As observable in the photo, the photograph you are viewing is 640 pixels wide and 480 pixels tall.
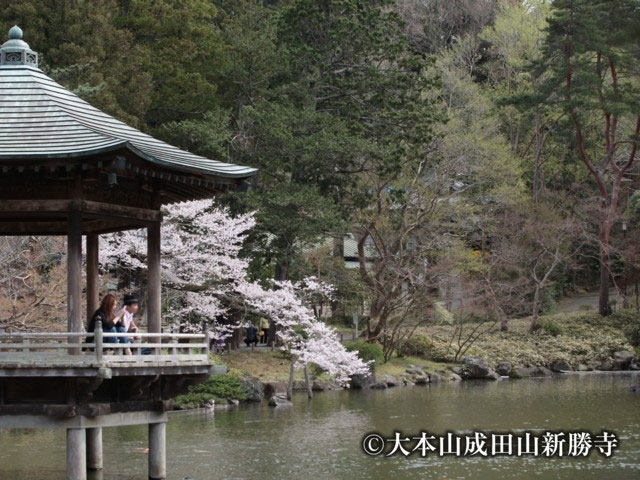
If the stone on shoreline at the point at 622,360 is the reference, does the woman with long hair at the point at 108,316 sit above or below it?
above

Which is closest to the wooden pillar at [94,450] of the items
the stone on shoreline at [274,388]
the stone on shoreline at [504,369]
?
the stone on shoreline at [274,388]

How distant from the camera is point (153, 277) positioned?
12484 mm

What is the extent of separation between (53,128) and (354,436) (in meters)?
8.73

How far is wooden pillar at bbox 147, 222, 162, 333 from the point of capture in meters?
12.5

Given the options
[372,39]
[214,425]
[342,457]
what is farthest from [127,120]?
[342,457]

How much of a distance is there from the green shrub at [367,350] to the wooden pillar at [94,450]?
1386 centimetres

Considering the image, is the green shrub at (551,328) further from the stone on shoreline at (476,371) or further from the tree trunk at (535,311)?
the stone on shoreline at (476,371)

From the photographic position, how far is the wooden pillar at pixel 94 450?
46.8 feet

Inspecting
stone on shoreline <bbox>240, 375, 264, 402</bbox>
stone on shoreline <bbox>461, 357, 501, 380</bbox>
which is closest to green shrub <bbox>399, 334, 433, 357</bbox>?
stone on shoreline <bbox>461, 357, 501, 380</bbox>

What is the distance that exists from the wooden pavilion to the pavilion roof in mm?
13

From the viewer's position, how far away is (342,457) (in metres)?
15.7

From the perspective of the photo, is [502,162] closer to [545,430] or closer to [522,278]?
[522,278]

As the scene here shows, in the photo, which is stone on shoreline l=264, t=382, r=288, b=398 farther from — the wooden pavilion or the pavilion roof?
the pavilion roof

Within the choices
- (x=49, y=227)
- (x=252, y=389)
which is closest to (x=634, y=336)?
(x=252, y=389)
